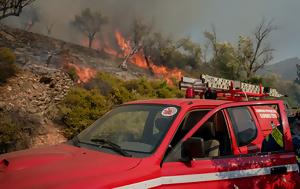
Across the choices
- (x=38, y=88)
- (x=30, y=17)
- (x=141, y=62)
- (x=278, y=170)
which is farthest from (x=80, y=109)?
(x=30, y=17)

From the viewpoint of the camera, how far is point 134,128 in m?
4.41

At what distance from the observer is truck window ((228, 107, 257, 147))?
4.76 meters

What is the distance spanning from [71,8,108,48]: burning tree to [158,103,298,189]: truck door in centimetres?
4571

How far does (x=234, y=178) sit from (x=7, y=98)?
44.6ft

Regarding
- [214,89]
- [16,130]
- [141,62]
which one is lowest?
[16,130]

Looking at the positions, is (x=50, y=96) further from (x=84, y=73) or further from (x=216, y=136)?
(x=216, y=136)

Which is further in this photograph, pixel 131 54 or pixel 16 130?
pixel 131 54

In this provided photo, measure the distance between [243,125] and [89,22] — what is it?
46868 millimetres

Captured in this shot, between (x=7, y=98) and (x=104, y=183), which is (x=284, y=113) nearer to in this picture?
(x=104, y=183)

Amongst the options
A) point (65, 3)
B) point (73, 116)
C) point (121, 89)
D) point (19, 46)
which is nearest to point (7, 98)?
point (73, 116)

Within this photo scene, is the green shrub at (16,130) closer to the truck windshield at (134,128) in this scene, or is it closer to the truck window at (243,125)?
the truck windshield at (134,128)

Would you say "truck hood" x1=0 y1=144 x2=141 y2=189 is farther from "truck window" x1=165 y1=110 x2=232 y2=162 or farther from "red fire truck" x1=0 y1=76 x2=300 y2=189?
"truck window" x1=165 y1=110 x2=232 y2=162

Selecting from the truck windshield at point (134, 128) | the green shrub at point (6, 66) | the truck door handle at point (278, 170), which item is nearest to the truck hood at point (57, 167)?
the truck windshield at point (134, 128)

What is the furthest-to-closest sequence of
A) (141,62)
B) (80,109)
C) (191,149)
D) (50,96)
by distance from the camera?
(141,62) < (50,96) < (80,109) < (191,149)
